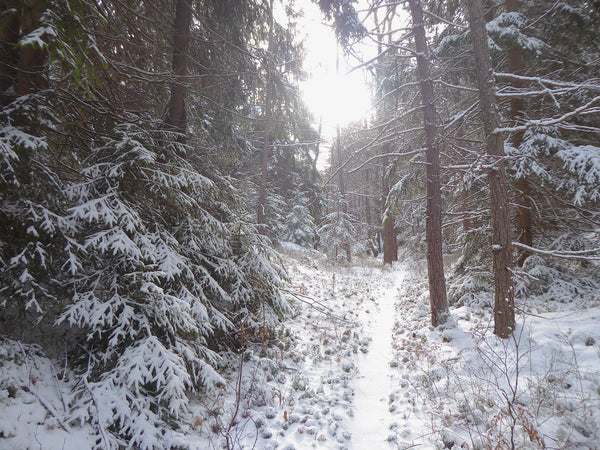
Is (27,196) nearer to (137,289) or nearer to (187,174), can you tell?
(137,289)

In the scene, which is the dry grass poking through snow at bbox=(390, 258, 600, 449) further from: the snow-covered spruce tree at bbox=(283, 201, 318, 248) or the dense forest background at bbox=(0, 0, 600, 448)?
the snow-covered spruce tree at bbox=(283, 201, 318, 248)

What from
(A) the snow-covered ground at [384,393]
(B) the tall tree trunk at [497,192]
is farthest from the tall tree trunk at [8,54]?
(B) the tall tree trunk at [497,192]

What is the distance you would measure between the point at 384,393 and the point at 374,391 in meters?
0.16

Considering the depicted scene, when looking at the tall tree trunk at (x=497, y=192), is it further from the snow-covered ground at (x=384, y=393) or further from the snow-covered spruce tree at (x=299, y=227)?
the snow-covered spruce tree at (x=299, y=227)

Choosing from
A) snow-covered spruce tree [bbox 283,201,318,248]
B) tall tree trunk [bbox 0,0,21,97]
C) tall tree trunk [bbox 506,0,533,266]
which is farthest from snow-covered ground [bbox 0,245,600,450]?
snow-covered spruce tree [bbox 283,201,318,248]

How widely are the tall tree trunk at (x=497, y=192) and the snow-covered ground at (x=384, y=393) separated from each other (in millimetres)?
375

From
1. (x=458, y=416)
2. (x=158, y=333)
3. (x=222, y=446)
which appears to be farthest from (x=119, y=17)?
(x=458, y=416)

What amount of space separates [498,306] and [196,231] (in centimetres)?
568

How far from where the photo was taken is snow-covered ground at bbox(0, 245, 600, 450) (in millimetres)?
2748

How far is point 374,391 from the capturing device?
4555mm

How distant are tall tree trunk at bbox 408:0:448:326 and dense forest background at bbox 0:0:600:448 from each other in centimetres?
4

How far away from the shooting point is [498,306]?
5035 mm

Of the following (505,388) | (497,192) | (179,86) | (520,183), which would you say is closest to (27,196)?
(179,86)

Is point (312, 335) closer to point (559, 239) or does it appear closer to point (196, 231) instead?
point (196, 231)
